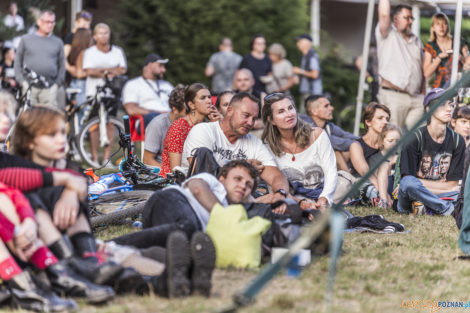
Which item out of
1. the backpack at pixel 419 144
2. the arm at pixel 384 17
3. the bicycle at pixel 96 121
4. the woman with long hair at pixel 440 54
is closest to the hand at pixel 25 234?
the backpack at pixel 419 144

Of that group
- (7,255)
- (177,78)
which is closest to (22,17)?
(177,78)

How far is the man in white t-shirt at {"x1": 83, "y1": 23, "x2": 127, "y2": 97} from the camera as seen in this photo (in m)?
10.9

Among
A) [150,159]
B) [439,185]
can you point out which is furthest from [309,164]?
[150,159]

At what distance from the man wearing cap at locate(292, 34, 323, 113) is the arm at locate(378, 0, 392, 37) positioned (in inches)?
165

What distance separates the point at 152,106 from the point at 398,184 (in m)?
3.78

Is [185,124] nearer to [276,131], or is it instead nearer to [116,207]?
[276,131]

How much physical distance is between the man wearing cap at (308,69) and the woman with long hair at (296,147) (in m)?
7.38

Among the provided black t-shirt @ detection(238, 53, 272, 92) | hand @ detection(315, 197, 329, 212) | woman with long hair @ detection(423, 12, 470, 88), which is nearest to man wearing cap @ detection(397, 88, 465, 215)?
hand @ detection(315, 197, 329, 212)

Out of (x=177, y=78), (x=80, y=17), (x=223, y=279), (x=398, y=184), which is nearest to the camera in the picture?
(x=223, y=279)

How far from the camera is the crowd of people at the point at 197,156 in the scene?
13.8 ft

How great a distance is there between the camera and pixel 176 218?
521 cm

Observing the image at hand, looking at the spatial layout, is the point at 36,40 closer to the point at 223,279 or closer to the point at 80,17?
the point at 80,17

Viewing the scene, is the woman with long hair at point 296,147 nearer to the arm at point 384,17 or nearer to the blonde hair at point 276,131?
the blonde hair at point 276,131

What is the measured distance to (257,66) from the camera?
1326 cm
